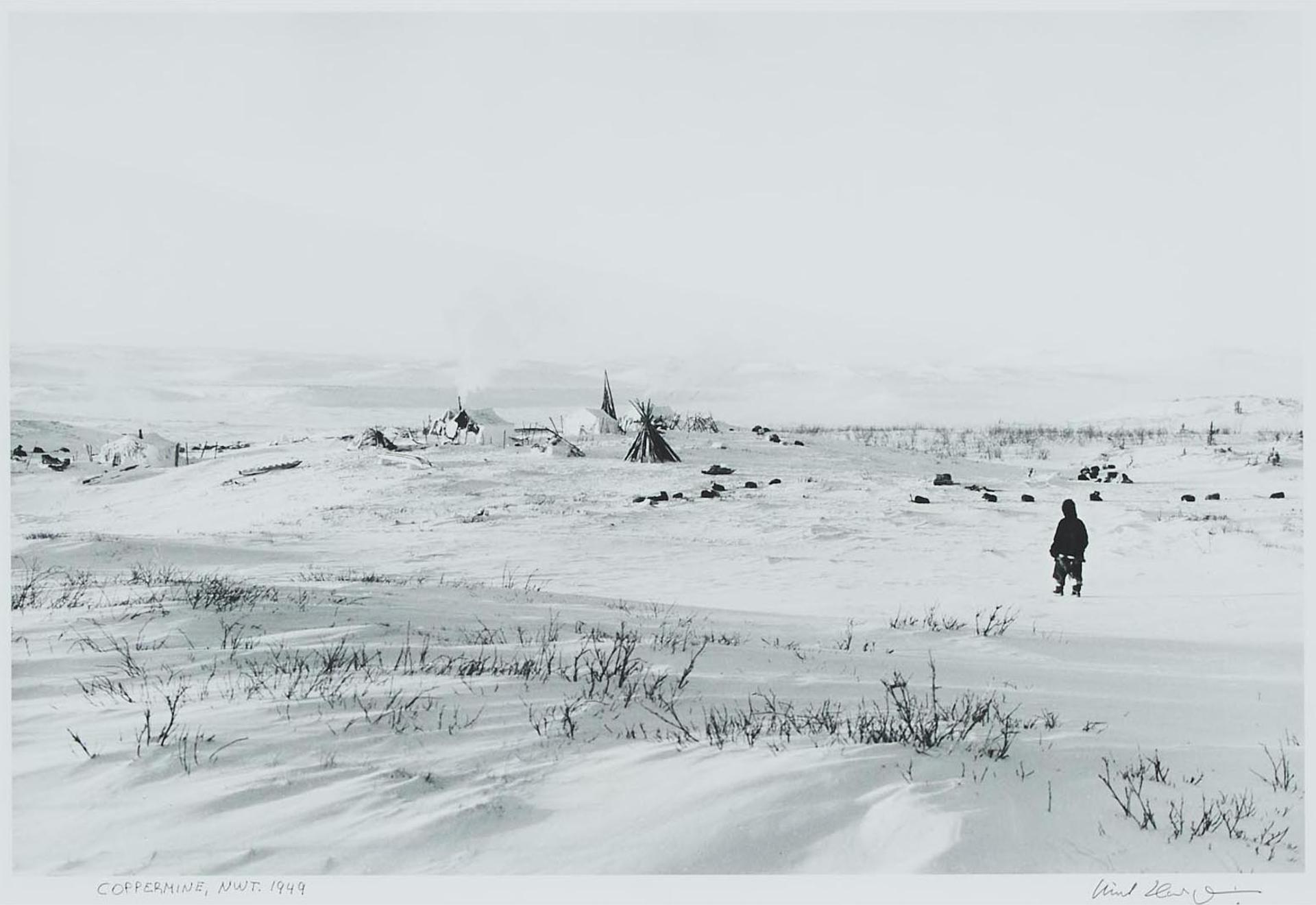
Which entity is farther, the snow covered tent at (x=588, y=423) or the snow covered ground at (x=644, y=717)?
the snow covered tent at (x=588, y=423)

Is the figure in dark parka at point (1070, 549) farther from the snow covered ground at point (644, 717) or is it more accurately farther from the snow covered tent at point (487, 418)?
the snow covered tent at point (487, 418)

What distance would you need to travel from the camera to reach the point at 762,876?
312 centimetres

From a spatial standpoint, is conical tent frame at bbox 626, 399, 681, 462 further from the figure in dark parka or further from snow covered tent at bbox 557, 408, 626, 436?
the figure in dark parka

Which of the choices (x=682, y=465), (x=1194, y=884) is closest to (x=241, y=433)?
(x=682, y=465)

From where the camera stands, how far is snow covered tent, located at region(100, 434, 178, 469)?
1709 centimetres

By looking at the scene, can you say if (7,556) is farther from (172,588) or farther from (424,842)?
(424,842)

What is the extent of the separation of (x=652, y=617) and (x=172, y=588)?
3093mm
